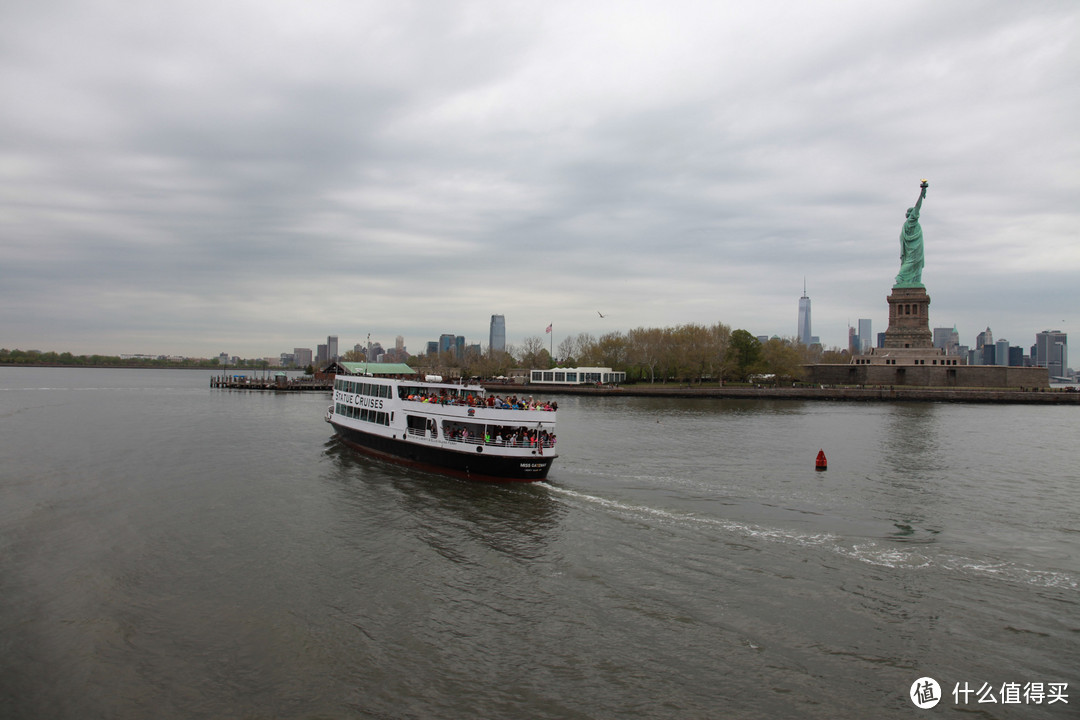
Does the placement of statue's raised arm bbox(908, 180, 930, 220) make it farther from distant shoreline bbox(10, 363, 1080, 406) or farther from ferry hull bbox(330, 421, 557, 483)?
ferry hull bbox(330, 421, 557, 483)

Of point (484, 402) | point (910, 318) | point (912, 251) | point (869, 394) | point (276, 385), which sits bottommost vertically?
point (276, 385)

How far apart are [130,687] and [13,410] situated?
76.1 metres

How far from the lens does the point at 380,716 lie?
466 inches

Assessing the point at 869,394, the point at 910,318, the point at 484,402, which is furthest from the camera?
the point at 910,318

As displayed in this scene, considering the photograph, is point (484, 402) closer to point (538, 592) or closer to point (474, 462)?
point (474, 462)

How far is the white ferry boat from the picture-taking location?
31.8 metres

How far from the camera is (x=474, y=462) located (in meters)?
32.4

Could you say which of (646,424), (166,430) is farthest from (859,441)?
(166,430)
